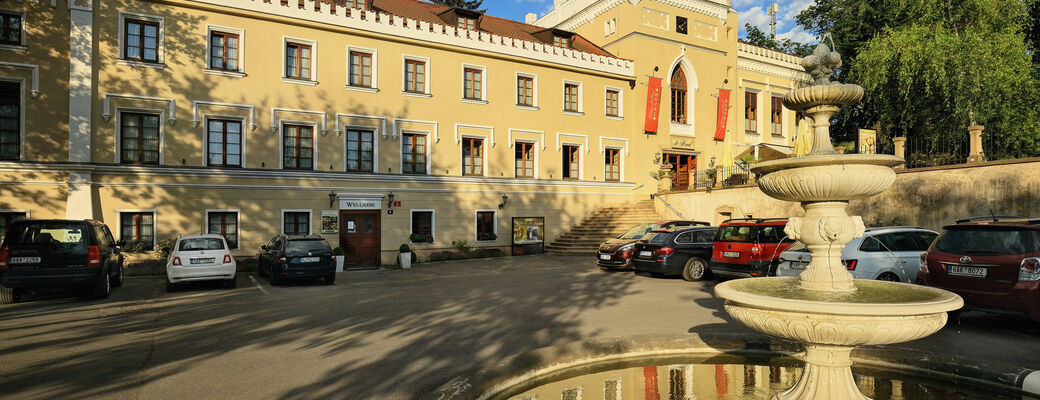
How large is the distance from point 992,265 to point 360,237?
64.5 feet

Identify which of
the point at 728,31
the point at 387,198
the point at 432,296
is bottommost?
the point at 432,296

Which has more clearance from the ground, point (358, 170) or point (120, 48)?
point (120, 48)

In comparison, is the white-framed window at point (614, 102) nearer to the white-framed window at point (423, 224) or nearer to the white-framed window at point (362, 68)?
the white-framed window at point (423, 224)

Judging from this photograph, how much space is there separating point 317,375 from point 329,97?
17669 mm

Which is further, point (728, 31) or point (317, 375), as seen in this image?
point (728, 31)

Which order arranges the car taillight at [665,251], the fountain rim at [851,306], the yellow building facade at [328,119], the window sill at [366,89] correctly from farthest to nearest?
the window sill at [366,89], the yellow building facade at [328,119], the car taillight at [665,251], the fountain rim at [851,306]

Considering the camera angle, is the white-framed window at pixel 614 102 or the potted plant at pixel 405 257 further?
the white-framed window at pixel 614 102

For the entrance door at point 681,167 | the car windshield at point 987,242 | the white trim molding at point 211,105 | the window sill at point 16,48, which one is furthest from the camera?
the entrance door at point 681,167

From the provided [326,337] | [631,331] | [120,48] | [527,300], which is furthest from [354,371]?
[120,48]

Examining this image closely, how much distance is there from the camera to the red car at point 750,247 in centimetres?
1288

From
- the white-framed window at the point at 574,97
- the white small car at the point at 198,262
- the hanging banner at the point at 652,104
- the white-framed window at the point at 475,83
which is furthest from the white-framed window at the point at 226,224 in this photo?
the hanging banner at the point at 652,104

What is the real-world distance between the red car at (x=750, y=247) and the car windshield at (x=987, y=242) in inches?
153

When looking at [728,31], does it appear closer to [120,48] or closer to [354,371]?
[120,48]

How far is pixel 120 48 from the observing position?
1869 cm
